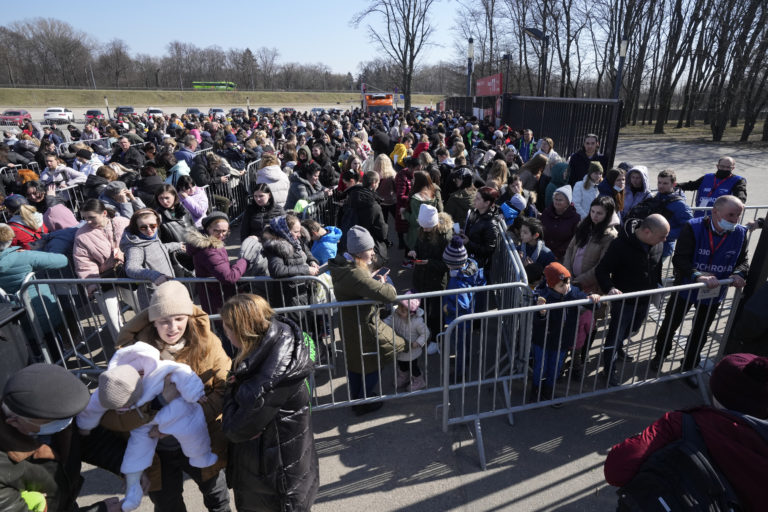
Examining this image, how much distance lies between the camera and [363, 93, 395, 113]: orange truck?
3506 centimetres

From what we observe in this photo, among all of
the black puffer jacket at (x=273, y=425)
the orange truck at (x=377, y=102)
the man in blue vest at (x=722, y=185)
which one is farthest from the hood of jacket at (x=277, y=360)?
the orange truck at (x=377, y=102)

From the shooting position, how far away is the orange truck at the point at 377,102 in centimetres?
3506

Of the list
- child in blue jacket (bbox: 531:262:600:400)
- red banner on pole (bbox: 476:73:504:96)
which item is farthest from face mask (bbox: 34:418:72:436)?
red banner on pole (bbox: 476:73:504:96)

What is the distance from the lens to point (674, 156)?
1794cm

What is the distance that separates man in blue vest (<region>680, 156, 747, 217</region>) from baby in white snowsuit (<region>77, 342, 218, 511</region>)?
6.81 m

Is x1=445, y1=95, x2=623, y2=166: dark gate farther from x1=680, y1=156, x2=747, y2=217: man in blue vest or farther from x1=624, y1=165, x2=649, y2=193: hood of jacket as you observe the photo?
x1=624, y1=165, x2=649, y2=193: hood of jacket

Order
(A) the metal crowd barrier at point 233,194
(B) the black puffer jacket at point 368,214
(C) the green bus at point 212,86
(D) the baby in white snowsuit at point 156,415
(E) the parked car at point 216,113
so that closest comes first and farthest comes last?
(D) the baby in white snowsuit at point 156,415 < (B) the black puffer jacket at point 368,214 < (A) the metal crowd barrier at point 233,194 < (E) the parked car at point 216,113 < (C) the green bus at point 212,86

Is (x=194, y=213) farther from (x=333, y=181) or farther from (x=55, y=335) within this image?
(x=333, y=181)

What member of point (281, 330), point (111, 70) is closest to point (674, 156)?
point (281, 330)

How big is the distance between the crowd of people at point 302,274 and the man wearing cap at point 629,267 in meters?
0.02

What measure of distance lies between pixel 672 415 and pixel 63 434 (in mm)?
2790

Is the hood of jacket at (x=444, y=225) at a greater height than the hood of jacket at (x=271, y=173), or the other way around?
the hood of jacket at (x=271, y=173)

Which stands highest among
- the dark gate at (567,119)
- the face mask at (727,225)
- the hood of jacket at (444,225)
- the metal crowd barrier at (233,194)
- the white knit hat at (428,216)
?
the dark gate at (567,119)

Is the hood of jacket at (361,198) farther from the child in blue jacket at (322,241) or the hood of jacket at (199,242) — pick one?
the hood of jacket at (199,242)
